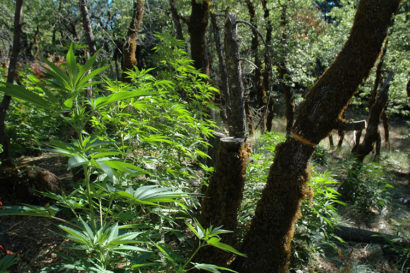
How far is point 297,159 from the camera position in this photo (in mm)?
2389

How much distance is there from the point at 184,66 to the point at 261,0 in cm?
726

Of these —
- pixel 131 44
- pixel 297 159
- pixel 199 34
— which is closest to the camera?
pixel 297 159

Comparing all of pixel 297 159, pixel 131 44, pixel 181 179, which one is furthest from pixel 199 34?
pixel 181 179

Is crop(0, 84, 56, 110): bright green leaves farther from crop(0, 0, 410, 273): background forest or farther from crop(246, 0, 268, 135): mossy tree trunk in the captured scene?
crop(246, 0, 268, 135): mossy tree trunk

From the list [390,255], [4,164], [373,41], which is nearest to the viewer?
[373,41]

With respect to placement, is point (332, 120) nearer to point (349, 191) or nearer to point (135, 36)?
point (349, 191)

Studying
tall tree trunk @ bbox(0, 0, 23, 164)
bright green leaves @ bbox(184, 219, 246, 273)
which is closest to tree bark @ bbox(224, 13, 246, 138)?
bright green leaves @ bbox(184, 219, 246, 273)

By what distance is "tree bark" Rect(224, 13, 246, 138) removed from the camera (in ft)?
8.46

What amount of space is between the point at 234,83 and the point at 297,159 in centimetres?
94

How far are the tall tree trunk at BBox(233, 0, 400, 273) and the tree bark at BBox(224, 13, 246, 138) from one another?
0.46m

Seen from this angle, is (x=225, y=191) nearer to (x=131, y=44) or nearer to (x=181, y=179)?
(x=181, y=179)

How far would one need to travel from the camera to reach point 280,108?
21.7 metres

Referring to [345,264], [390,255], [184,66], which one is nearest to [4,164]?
[184,66]

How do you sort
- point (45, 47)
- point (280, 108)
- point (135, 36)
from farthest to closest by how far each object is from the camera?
1. point (280, 108)
2. point (45, 47)
3. point (135, 36)
